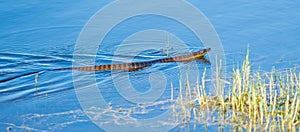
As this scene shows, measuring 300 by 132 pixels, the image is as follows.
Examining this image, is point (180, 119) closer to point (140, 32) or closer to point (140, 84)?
point (140, 84)

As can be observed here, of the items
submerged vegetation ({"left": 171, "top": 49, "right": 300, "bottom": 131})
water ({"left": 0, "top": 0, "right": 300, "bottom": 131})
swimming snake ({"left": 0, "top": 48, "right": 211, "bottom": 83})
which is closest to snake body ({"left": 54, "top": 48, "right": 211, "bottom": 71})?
swimming snake ({"left": 0, "top": 48, "right": 211, "bottom": 83})

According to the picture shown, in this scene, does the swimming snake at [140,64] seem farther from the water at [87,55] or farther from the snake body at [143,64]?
the water at [87,55]

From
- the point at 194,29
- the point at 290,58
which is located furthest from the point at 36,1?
the point at 290,58

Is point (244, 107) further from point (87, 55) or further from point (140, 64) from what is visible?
point (87, 55)

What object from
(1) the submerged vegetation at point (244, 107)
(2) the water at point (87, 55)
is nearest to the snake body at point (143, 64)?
(2) the water at point (87, 55)

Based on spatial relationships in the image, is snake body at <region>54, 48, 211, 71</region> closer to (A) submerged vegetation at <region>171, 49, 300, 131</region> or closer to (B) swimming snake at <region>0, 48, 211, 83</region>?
(B) swimming snake at <region>0, 48, 211, 83</region>

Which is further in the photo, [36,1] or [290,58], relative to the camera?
[36,1]

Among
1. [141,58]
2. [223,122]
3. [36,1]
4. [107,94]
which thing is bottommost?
[223,122]
